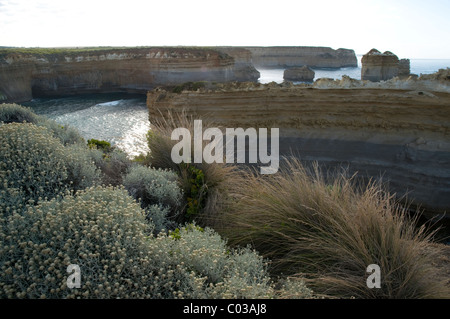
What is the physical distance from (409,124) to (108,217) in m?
10.7

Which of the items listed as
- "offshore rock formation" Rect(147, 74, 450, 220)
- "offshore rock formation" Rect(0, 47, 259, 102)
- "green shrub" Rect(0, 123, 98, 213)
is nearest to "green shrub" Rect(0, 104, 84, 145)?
"green shrub" Rect(0, 123, 98, 213)

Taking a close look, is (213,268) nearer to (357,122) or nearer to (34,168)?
(34,168)

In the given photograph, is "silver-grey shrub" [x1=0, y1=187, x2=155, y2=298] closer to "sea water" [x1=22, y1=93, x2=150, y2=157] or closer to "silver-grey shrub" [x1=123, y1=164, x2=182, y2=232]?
"silver-grey shrub" [x1=123, y1=164, x2=182, y2=232]

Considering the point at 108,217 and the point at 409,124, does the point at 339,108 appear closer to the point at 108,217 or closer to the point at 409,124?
the point at 409,124

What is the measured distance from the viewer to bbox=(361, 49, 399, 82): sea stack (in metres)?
27.0

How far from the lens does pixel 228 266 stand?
2.09 meters

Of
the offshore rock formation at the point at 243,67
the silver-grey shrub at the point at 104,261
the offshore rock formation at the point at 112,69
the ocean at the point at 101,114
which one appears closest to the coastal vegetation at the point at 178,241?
the silver-grey shrub at the point at 104,261

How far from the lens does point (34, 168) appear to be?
2.70 metres

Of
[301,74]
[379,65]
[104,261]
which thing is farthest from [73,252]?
[301,74]

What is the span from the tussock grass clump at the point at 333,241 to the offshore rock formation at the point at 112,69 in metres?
32.4

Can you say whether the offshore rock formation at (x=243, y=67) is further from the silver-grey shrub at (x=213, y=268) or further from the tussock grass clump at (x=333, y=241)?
the silver-grey shrub at (x=213, y=268)

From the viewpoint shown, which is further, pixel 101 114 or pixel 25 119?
pixel 101 114
